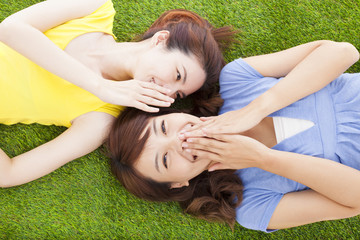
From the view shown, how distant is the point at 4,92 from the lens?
176cm

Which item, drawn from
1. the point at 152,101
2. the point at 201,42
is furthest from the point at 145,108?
the point at 201,42

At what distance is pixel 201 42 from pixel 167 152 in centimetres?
67

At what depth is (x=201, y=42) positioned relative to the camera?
5.76ft

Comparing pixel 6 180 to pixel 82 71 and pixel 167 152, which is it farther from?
pixel 167 152

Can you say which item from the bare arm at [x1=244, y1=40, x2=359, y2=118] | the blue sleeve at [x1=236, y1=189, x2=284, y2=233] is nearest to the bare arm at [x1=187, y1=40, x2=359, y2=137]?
the bare arm at [x1=244, y1=40, x2=359, y2=118]

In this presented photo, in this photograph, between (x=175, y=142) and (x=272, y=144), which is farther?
(x=272, y=144)

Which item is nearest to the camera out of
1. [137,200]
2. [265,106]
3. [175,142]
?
[175,142]

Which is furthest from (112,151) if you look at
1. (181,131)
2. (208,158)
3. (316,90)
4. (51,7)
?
(316,90)

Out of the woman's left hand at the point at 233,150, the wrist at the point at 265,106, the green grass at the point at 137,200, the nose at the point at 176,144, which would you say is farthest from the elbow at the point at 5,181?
the wrist at the point at 265,106

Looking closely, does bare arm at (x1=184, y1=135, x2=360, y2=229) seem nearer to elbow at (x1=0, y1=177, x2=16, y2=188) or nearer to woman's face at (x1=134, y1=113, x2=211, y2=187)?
woman's face at (x1=134, y1=113, x2=211, y2=187)

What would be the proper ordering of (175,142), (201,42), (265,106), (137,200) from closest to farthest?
(175,142) < (265,106) < (201,42) < (137,200)

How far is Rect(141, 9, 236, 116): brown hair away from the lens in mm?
1717

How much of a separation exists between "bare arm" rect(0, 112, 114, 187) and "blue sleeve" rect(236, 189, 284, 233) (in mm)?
950

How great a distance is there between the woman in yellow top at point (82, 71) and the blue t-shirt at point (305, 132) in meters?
0.23
